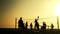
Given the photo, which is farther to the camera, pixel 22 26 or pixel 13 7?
pixel 13 7

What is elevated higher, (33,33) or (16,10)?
(16,10)

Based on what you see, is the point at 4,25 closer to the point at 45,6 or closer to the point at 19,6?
the point at 19,6

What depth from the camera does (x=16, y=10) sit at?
303 cm

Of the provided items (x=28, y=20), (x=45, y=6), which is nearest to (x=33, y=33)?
(x=28, y=20)

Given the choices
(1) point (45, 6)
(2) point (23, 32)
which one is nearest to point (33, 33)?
(2) point (23, 32)

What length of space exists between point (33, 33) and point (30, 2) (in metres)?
0.83

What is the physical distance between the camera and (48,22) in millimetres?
2945

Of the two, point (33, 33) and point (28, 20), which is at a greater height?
point (28, 20)

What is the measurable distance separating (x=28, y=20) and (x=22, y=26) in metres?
0.44

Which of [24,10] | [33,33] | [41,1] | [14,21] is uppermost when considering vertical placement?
[41,1]

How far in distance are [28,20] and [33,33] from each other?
0.59 m

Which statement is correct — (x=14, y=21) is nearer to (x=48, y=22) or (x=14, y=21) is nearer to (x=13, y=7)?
(x=13, y=7)

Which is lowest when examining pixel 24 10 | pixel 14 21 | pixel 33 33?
pixel 33 33

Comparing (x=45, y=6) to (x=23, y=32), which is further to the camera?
(x=45, y=6)
